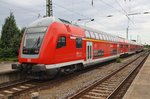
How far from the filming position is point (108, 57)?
23.0m

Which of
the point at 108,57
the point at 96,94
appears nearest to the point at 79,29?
A: the point at 96,94

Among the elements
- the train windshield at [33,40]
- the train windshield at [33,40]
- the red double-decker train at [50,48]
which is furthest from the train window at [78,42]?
the train windshield at [33,40]

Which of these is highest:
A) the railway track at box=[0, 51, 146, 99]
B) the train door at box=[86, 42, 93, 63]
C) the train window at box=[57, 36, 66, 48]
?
the train window at box=[57, 36, 66, 48]

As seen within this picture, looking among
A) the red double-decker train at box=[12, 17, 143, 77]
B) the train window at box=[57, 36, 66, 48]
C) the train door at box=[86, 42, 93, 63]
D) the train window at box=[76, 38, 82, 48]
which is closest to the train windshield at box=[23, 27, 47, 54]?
the red double-decker train at box=[12, 17, 143, 77]

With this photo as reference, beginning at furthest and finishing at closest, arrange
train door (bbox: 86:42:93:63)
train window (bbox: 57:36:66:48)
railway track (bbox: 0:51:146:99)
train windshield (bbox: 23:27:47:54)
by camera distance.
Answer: train door (bbox: 86:42:93:63) < train window (bbox: 57:36:66:48) < train windshield (bbox: 23:27:47:54) < railway track (bbox: 0:51:146:99)

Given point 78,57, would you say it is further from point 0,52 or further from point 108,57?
point 0,52

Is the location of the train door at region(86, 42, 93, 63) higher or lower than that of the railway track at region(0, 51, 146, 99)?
higher

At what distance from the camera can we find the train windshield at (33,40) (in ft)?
39.0

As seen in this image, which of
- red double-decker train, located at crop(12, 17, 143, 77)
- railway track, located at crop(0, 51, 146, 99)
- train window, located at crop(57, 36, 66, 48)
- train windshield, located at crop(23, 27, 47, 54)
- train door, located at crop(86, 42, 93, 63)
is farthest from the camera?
train door, located at crop(86, 42, 93, 63)

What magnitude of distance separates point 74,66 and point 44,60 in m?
3.47

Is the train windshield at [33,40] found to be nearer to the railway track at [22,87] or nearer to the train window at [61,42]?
the train window at [61,42]

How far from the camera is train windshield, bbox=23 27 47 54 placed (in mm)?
11875

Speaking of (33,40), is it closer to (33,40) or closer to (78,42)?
(33,40)

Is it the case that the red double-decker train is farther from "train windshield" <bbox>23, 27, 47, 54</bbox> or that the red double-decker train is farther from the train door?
the train door
